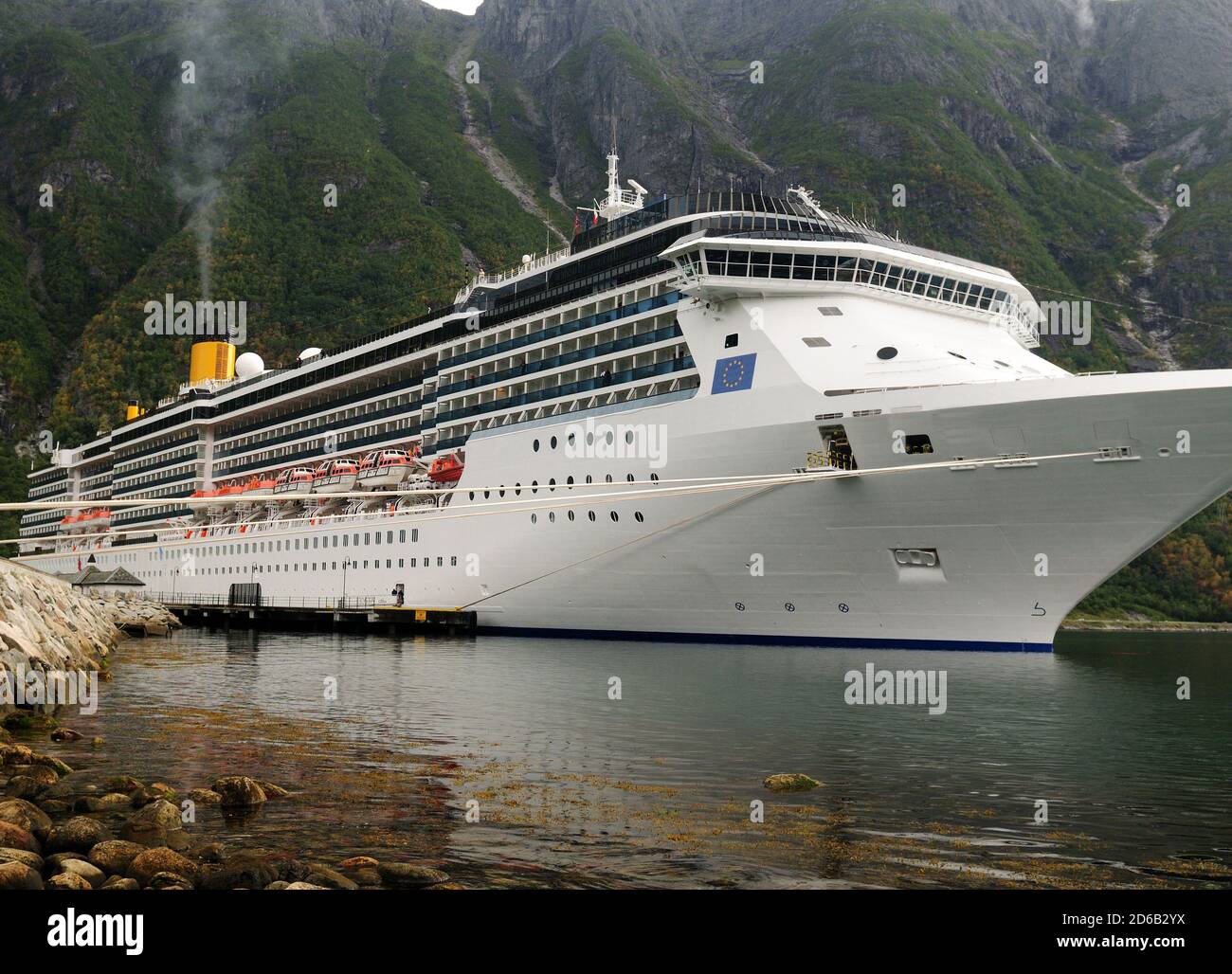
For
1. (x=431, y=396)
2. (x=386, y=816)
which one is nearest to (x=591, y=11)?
(x=431, y=396)

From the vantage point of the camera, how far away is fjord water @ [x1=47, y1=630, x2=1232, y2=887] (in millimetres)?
9594

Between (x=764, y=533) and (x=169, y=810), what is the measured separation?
1967cm

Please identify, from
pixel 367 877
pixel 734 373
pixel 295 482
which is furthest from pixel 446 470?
pixel 367 877

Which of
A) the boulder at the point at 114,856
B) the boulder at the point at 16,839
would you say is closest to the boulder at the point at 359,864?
the boulder at the point at 114,856

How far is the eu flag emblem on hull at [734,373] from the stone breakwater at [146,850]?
1991 cm

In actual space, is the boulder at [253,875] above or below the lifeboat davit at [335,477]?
below

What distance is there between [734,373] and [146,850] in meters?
23.0

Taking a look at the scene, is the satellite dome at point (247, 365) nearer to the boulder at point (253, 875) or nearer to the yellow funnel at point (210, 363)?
the yellow funnel at point (210, 363)

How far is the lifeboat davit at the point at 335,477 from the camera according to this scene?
47344 millimetres

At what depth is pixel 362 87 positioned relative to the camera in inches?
6796

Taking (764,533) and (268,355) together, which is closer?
(764,533)
